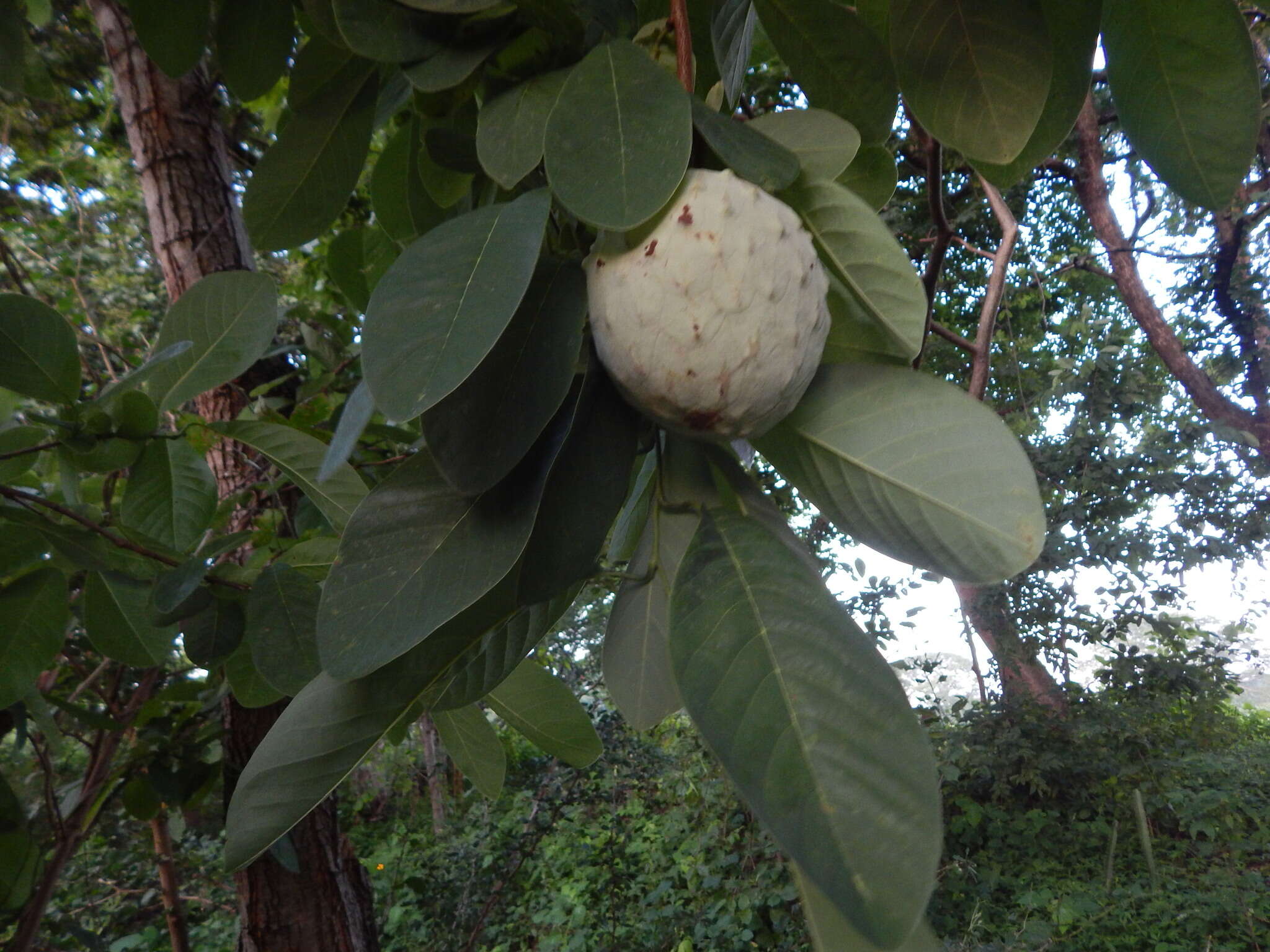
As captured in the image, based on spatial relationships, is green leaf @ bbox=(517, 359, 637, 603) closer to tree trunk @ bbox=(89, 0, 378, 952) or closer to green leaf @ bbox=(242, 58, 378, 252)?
green leaf @ bbox=(242, 58, 378, 252)

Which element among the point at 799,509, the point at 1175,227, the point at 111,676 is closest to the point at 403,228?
the point at 111,676

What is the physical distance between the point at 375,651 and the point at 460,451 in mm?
100

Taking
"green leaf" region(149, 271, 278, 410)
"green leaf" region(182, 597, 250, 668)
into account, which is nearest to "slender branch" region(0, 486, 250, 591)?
"green leaf" region(182, 597, 250, 668)

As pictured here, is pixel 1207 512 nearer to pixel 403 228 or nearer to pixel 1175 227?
pixel 1175 227

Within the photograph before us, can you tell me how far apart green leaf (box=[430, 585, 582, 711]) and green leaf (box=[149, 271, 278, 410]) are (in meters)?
0.45

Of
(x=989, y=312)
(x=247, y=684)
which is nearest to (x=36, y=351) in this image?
(x=247, y=684)

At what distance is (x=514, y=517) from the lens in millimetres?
407

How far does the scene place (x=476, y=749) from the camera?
0.79 meters

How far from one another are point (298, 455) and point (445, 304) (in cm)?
54

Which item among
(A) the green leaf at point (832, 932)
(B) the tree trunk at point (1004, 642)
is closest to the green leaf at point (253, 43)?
(A) the green leaf at point (832, 932)

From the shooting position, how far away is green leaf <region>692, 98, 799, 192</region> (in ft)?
1.28

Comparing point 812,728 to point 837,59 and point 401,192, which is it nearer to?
point 837,59

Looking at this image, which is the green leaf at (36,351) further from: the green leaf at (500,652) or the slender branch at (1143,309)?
the slender branch at (1143,309)

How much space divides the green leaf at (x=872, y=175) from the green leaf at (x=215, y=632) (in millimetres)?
709
